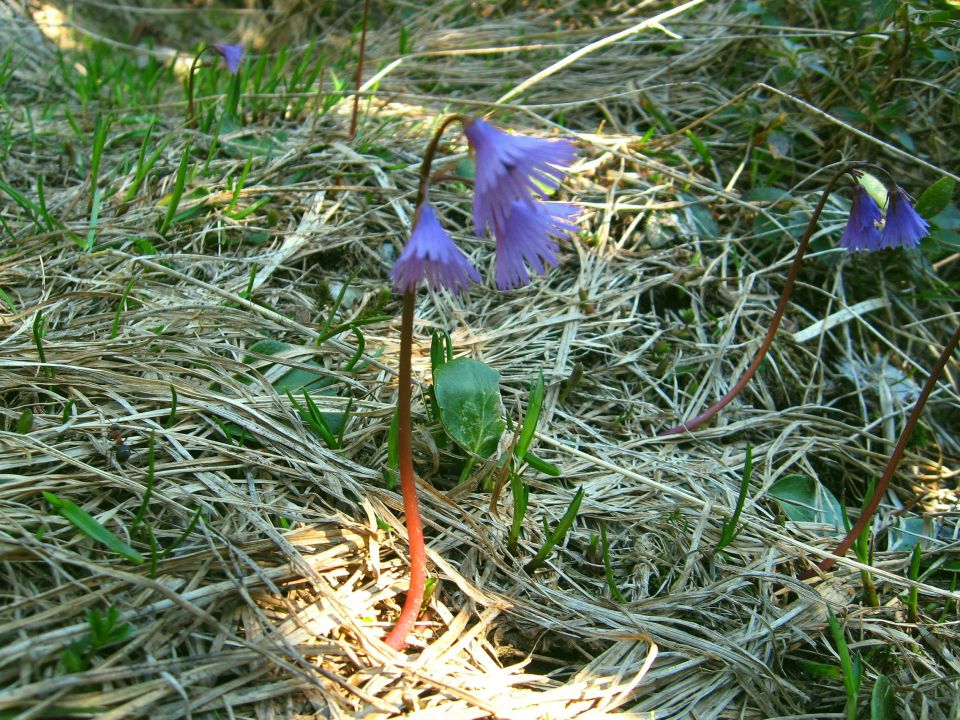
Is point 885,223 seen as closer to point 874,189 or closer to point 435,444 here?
point 874,189

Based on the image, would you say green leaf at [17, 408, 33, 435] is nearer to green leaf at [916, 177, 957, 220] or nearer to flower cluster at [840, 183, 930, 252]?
flower cluster at [840, 183, 930, 252]

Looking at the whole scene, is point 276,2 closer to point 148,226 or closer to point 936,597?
point 148,226

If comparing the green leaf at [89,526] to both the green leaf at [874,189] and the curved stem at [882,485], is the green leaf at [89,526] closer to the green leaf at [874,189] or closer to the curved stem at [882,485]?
the curved stem at [882,485]

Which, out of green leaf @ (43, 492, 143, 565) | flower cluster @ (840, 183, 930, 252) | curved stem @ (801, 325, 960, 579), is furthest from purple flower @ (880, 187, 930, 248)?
green leaf @ (43, 492, 143, 565)

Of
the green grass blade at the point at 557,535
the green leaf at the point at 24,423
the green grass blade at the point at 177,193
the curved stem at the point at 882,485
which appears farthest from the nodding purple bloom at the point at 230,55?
the curved stem at the point at 882,485

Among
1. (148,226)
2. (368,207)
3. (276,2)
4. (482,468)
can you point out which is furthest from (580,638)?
(276,2)

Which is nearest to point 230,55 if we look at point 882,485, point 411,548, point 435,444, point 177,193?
point 177,193
